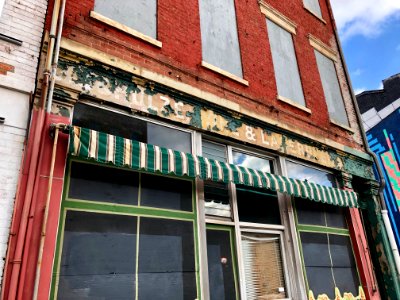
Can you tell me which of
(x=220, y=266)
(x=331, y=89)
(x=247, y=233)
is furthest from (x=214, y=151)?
(x=331, y=89)

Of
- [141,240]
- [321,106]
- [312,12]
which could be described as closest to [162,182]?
[141,240]

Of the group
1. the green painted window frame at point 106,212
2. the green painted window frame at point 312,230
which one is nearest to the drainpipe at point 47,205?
the green painted window frame at point 106,212

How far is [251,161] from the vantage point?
5.90 metres

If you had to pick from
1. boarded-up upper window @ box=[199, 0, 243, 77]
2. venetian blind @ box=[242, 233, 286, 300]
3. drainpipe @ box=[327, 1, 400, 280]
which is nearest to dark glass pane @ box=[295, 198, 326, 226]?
venetian blind @ box=[242, 233, 286, 300]

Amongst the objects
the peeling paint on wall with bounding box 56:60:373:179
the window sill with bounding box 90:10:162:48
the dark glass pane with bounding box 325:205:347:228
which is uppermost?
the window sill with bounding box 90:10:162:48

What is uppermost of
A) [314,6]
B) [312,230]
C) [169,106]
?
[314,6]

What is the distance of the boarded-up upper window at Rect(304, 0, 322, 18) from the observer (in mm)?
9703

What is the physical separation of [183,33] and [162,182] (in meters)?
2.87

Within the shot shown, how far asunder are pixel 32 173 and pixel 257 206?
12.1 ft

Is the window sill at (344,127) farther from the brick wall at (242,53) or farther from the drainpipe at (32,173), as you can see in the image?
the drainpipe at (32,173)

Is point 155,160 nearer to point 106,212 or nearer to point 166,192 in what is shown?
point 166,192

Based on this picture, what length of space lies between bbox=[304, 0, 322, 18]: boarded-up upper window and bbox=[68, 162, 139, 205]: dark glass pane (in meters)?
8.31

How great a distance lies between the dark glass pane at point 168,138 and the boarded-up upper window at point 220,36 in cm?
179

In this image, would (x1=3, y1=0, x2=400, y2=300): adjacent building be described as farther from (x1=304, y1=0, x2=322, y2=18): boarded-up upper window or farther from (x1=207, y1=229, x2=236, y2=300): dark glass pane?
(x1=304, y1=0, x2=322, y2=18): boarded-up upper window
